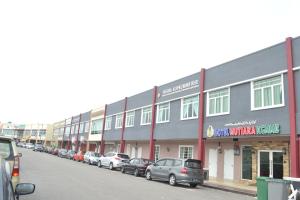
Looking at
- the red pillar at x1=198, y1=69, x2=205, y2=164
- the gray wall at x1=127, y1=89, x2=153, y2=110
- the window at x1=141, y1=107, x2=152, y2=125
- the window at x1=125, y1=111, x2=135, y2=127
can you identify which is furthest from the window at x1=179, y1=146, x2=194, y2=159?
the window at x1=125, y1=111, x2=135, y2=127

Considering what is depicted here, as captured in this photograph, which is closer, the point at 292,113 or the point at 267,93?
the point at 292,113

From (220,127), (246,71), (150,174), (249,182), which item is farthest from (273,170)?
(150,174)

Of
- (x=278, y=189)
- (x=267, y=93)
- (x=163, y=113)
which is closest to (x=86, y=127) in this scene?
(x=163, y=113)

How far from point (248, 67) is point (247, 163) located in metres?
6.31

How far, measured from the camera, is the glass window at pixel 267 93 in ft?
65.3

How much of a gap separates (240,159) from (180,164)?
17.5ft

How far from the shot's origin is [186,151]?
30.8m

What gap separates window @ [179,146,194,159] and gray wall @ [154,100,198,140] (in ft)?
5.71

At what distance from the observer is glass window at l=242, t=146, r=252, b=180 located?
2297cm

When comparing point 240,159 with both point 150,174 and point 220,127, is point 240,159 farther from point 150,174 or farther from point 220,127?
point 150,174

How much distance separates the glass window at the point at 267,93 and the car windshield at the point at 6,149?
15481mm

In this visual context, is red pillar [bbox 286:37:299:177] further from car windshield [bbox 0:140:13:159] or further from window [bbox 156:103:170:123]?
car windshield [bbox 0:140:13:159]

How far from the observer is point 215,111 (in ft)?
82.4

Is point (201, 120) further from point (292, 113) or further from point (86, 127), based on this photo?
point (86, 127)
